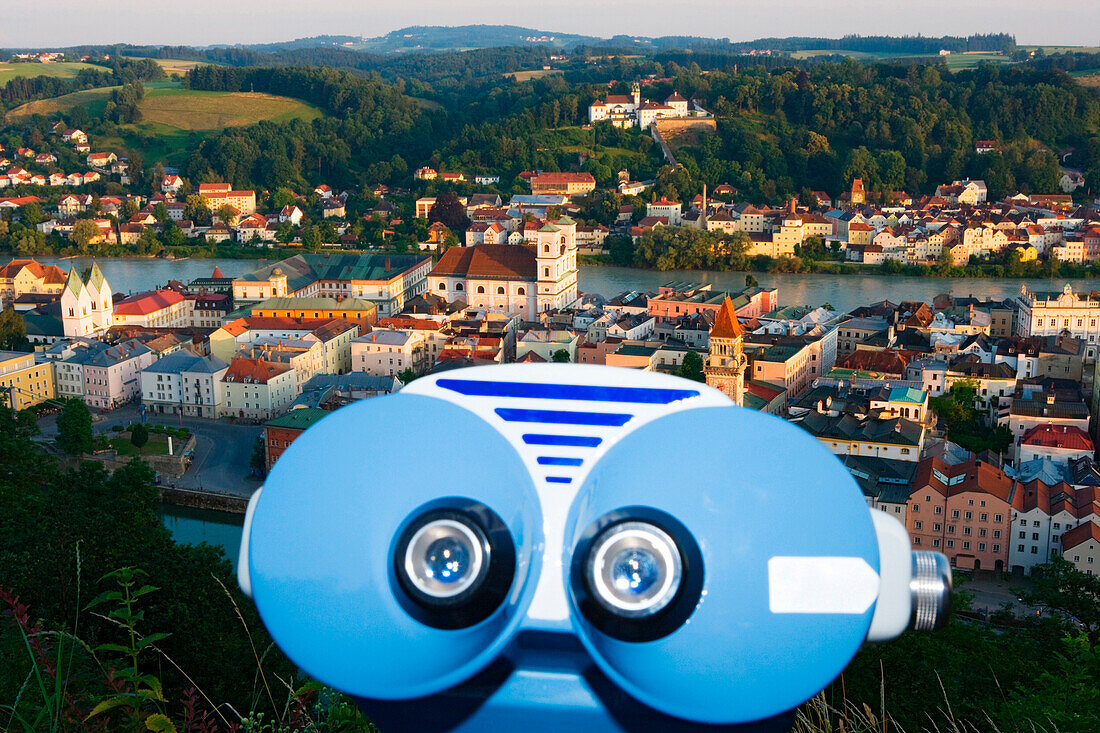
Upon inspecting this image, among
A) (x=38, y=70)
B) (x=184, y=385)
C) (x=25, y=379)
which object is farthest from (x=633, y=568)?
(x=38, y=70)

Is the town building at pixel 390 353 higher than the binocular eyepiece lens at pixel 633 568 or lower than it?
lower

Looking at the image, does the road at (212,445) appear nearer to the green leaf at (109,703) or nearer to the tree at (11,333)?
the tree at (11,333)

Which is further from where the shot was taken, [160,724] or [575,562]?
[160,724]

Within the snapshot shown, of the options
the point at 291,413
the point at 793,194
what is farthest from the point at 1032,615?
the point at 793,194

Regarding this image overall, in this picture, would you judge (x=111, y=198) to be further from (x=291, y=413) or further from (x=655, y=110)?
(x=291, y=413)

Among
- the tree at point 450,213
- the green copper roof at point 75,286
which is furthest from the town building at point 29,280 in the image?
the tree at point 450,213

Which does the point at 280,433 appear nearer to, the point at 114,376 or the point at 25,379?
the point at 114,376
